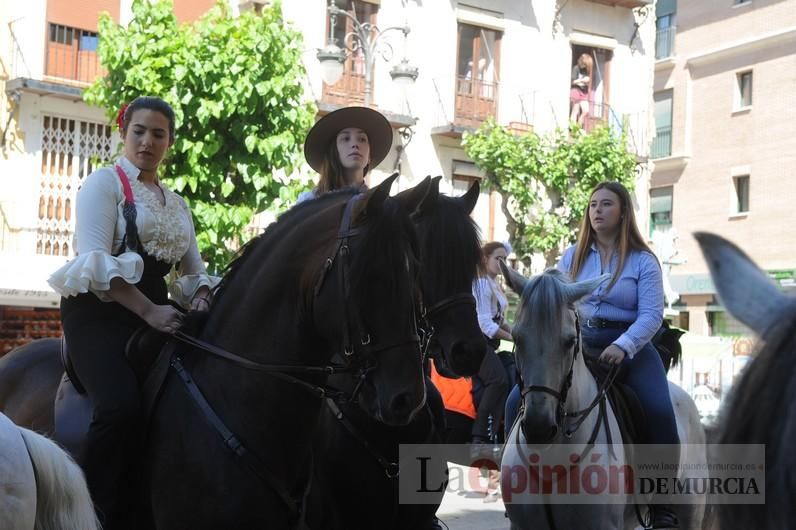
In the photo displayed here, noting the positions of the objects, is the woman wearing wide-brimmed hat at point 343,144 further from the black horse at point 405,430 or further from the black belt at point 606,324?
the black belt at point 606,324

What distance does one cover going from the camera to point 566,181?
2575 cm

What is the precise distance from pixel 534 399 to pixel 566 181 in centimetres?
2115

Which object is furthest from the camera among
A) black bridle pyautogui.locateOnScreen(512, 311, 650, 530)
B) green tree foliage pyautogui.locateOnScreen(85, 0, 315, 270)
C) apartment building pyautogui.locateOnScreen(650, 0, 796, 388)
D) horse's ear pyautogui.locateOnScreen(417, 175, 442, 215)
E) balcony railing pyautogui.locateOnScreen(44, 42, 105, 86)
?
apartment building pyautogui.locateOnScreen(650, 0, 796, 388)

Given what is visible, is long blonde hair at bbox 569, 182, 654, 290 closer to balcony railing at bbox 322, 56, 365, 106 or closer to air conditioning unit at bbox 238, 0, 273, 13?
air conditioning unit at bbox 238, 0, 273, 13

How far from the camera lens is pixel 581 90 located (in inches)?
1118

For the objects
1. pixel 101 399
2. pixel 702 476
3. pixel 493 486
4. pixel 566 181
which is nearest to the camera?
pixel 101 399

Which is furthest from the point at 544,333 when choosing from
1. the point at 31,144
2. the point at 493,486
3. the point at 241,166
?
the point at 31,144

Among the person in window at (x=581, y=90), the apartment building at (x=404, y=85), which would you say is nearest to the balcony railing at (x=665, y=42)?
the apartment building at (x=404, y=85)

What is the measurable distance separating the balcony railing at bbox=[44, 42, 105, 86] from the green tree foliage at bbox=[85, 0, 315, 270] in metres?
4.33

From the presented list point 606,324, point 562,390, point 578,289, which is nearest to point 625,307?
point 606,324

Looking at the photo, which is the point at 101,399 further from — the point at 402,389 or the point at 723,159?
the point at 723,159

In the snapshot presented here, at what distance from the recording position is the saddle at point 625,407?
588 centimetres

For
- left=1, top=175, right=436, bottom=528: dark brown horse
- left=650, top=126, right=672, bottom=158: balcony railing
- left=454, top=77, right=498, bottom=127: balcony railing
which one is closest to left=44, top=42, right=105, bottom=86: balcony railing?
left=454, top=77, right=498, bottom=127: balcony railing

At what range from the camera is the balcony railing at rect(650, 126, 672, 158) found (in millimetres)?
38666
